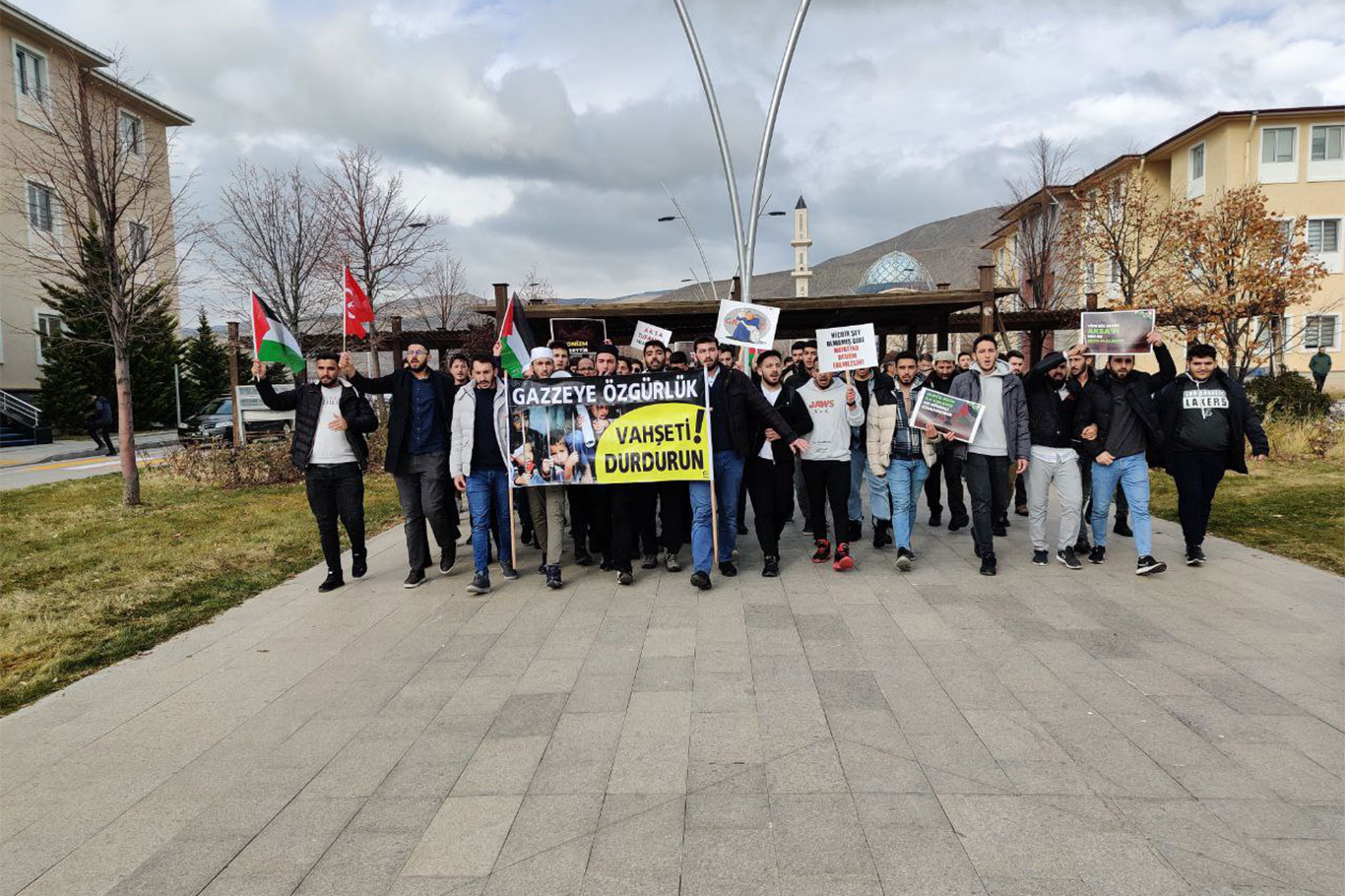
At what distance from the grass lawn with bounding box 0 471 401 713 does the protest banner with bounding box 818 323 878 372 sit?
5815 millimetres

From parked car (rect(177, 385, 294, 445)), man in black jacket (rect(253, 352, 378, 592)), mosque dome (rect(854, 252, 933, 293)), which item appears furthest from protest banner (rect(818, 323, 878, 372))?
mosque dome (rect(854, 252, 933, 293))

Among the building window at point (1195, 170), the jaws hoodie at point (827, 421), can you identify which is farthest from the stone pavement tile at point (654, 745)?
the building window at point (1195, 170)

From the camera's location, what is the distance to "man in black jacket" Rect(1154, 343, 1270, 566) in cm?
767

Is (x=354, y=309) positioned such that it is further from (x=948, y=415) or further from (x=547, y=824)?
(x=547, y=824)

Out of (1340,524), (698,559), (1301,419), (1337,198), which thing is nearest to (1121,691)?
(698,559)

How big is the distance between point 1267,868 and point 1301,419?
18045 mm

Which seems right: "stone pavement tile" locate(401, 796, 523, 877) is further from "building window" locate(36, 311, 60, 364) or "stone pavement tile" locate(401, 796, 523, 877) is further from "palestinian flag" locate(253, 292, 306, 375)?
Result: "building window" locate(36, 311, 60, 364)

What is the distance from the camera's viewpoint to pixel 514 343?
29.0ft

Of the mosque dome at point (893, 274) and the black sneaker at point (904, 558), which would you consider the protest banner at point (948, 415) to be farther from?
the mosque dome at point (893, 274)

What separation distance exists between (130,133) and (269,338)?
8.35 metres

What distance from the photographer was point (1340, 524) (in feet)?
31.5

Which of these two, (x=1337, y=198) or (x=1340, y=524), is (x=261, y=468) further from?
(x=1337, y=198)

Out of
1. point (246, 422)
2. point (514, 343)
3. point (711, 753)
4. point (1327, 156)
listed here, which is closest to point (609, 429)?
point (514, 343)

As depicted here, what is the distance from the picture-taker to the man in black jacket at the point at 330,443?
7660 millimetres
